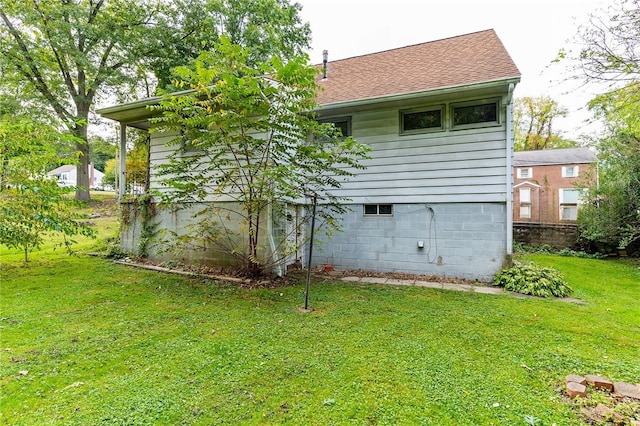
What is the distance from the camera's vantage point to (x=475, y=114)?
19.6 feet

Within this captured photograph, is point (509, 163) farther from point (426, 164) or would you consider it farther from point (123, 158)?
point (123, 158)

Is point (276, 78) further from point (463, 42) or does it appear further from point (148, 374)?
point (463, 42)

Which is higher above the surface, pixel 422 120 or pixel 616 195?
pixel 422 120

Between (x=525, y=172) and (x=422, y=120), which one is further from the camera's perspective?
(x=525, y=172)

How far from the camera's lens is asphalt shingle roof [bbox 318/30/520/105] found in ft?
19.9

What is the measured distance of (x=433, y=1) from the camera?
10.4 meters

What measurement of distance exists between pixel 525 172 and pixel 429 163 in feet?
68.9

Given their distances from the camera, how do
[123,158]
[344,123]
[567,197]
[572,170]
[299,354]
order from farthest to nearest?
1. [572,170]
2. [567,197]
3. [123,158]
4. [344,123]
5. [299,354]

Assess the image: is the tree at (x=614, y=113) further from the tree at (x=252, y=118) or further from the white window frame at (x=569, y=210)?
the white window frame at (x=569, y=210)

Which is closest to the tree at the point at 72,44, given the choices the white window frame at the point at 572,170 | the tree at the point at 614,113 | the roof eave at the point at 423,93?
the roof eave at the point at 423,93

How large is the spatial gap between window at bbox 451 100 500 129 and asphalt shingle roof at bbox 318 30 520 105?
18.5 inches

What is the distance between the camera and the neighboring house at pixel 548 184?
2105 cm

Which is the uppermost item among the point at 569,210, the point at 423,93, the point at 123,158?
the point at 423,93

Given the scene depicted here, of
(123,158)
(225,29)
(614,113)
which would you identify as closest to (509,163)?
(614,113)
